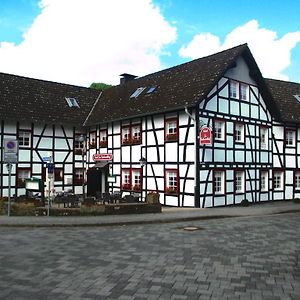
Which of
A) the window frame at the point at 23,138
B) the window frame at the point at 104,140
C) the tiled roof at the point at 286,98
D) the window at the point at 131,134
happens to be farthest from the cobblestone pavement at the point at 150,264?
the tiled roof at the point at 286,98

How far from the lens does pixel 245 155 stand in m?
24.0

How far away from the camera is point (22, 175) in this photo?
26312 millimetres

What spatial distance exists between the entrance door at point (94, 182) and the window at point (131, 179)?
300 centimetres

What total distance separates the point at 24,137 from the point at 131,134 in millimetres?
7665

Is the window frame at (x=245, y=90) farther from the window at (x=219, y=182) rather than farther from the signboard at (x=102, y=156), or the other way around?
the signboard at (x=102, y=156)

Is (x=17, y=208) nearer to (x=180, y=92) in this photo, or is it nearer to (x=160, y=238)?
(x=160, y=238)

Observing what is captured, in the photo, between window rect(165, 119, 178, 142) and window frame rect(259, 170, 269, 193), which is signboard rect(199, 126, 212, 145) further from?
window frame rect(259, 170, 269, 193)

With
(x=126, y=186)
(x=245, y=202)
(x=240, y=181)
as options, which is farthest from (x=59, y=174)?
(x=245, y=202)

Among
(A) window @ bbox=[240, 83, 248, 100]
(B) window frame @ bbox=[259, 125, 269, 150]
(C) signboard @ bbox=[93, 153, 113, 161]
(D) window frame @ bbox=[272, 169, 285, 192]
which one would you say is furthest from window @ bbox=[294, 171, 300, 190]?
(C) signboard @ bbox=[93, 153, 113, 161]

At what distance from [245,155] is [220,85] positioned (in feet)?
15.8

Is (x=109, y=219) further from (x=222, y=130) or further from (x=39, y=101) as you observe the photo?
(x=39, y=101)

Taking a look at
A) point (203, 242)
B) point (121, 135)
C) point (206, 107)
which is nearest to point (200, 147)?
point (206, 107)

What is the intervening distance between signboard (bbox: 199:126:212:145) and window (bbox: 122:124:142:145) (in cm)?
541

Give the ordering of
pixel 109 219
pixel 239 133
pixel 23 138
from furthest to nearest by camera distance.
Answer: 1. pixel 23 138
2. pixel 239 133
3. pixel 109 219
